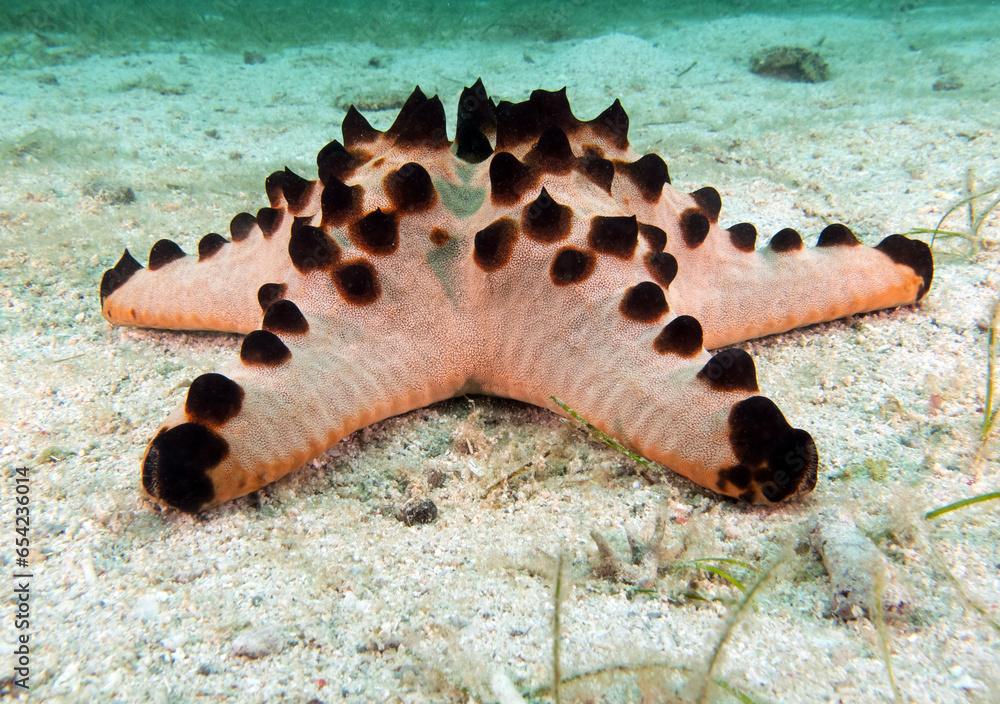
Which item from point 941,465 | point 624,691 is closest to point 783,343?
point 941,465

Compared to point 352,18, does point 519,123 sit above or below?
above

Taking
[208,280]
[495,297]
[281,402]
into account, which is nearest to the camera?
[281,402]

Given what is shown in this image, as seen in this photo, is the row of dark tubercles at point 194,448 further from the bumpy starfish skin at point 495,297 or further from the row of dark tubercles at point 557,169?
the row of dark tubercles at point 557,169

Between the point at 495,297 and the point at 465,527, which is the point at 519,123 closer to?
the point at 495,297

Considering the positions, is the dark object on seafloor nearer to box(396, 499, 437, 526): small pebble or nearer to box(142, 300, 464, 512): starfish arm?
box(142, 300, 464, 512): starfish arm

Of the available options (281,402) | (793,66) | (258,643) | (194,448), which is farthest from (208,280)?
(793,66)

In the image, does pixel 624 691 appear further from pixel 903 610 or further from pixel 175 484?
pixel 175 484

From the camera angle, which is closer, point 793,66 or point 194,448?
point 194,448

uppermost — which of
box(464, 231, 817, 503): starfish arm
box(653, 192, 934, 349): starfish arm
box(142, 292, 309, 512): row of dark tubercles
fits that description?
box(653, 192, 934, 349): starfish arm

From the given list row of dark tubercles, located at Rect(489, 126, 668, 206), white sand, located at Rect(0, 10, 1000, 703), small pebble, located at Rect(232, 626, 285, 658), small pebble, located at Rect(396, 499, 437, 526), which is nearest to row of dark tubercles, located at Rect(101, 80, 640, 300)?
row of dark tubercles, located at Rect(489, 126, 668, 206)
